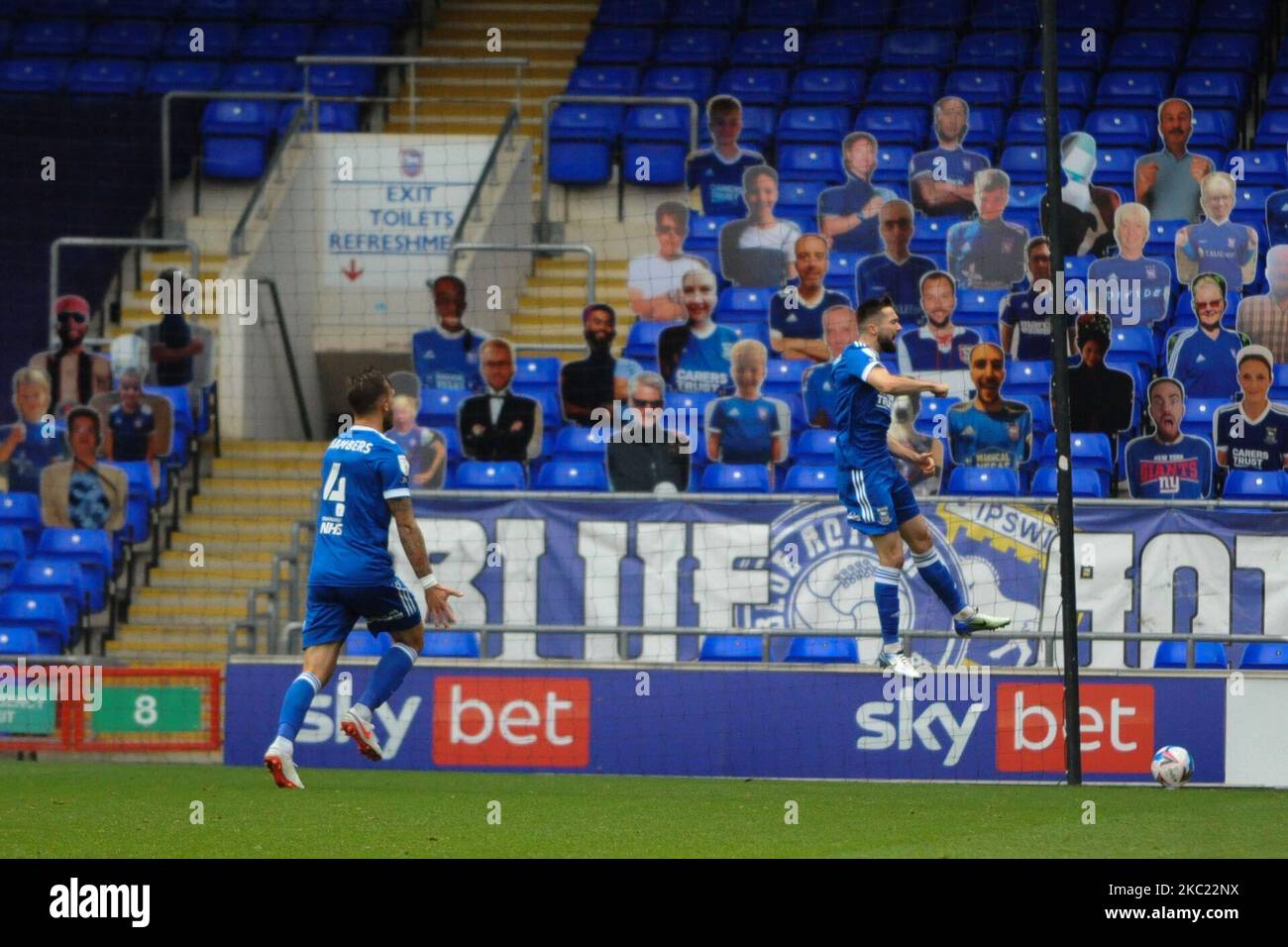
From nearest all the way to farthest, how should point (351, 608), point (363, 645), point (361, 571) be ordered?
1. point (361, 571)
2. point (351, 608)
3. point (363, 645)

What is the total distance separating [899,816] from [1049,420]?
674 centimetres

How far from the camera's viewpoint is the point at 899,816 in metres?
9.86

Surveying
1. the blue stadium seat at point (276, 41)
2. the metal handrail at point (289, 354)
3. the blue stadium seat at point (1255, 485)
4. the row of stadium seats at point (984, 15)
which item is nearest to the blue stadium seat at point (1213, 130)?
the row of stadium seats at point (984, 15)

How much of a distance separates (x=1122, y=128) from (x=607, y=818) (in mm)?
12166

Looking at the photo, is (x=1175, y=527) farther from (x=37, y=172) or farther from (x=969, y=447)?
(x=37, y=172)

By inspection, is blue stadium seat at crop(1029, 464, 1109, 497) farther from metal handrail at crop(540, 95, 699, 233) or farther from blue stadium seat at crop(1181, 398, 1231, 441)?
metal handrail at crop(540, 95, 699, 233)

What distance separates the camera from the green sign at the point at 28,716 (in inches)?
590

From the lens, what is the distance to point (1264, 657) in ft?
45.5

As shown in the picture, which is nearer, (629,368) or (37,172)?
(629,368)

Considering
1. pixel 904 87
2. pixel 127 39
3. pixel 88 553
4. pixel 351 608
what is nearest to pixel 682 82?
pixel 904 87

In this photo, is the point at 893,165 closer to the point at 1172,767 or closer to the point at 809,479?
the point at 809,479

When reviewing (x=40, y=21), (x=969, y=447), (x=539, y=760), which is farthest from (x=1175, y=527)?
(x=40, y=21)
